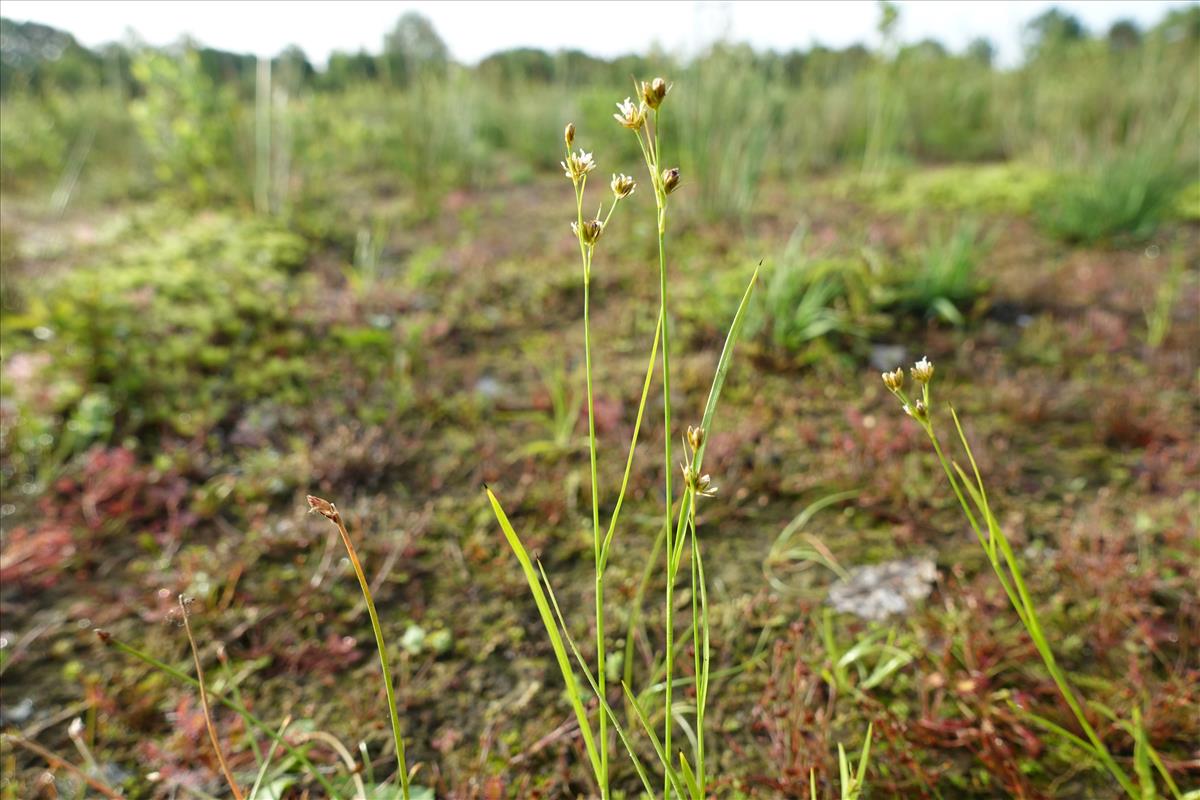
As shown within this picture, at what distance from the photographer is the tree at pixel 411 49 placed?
21.3 ft

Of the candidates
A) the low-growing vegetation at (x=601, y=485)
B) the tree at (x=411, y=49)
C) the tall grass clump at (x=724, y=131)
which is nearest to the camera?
the low-growing vegetation at (x=601, y=485)

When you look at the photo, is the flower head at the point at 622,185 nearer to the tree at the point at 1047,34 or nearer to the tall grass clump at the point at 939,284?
the tall grass clump at the point at 939,284

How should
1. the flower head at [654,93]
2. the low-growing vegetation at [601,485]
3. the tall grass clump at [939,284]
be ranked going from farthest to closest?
1. the tall grass clump at [939,284]
2. the low-growing vegetation at [601,485]
3. the flower head at [654,93]

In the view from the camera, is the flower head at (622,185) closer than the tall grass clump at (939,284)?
Yes

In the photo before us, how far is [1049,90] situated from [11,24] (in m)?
9.97

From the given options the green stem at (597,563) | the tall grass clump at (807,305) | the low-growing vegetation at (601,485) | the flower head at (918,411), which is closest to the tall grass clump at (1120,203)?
the low-growing vegetation at (601,485)

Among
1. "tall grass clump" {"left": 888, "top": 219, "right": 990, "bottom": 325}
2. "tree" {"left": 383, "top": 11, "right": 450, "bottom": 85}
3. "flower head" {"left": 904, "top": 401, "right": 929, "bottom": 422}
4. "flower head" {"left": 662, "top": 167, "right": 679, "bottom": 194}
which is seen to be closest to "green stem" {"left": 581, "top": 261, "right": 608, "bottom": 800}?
"flower head" {"left": 662, "top": 167, "right": 679, "bottom": 194}

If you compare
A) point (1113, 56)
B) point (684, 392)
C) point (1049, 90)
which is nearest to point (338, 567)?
point (684, 392)

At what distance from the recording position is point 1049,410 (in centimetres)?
294

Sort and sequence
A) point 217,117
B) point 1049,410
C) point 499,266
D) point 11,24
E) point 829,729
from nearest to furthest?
point 829,729, point 1049,410, point 11,24, point 499,266, point 217,117

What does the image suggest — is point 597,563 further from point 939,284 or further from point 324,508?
point 939,284

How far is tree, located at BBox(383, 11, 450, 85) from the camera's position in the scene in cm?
650

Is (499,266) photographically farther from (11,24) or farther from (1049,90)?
(1049,90)

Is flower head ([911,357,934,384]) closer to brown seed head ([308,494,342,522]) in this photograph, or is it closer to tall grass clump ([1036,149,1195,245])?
brown seed head ([308,494,342,522])
